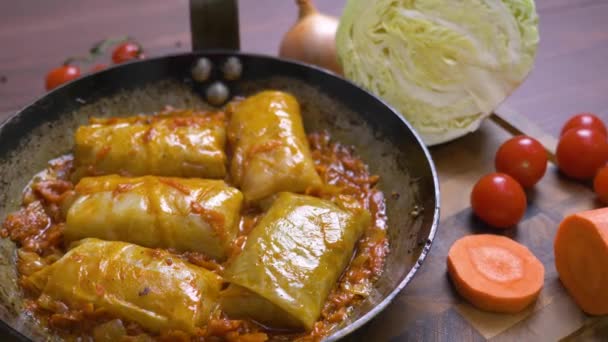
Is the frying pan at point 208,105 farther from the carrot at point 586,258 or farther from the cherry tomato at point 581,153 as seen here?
the cherry tomato at point 581,153

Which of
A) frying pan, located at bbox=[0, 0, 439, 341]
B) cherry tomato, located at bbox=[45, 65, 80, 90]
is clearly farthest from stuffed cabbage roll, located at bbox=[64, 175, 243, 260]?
cherry tomato, located at bbox=[45, 65, 80, 90]

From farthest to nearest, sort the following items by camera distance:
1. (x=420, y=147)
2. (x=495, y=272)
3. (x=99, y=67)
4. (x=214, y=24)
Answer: (x=99, y=67)
(x=214, y=24)
(x=420, y=147)
(x=495, y=272)

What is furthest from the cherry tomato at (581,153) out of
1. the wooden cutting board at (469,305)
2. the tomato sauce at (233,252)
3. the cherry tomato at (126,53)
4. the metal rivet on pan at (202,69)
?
the cherry tomato at (126,53)

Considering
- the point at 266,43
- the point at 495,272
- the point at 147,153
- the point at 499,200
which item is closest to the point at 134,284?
the point at 147,153

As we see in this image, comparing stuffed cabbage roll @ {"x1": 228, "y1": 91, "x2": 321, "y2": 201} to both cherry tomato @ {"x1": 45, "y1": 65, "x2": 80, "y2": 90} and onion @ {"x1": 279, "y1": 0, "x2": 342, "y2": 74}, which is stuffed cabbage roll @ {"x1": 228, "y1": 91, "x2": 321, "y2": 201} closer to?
onion @ {"x1": 279, "y1": 0, "x2": 342, "y2": 74}

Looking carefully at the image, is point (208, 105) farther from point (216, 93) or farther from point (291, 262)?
point (291, 262)

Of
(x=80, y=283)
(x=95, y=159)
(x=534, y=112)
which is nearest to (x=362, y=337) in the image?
(x=80, y=283)

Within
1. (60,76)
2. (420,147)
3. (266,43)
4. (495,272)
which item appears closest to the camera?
(495,272)
